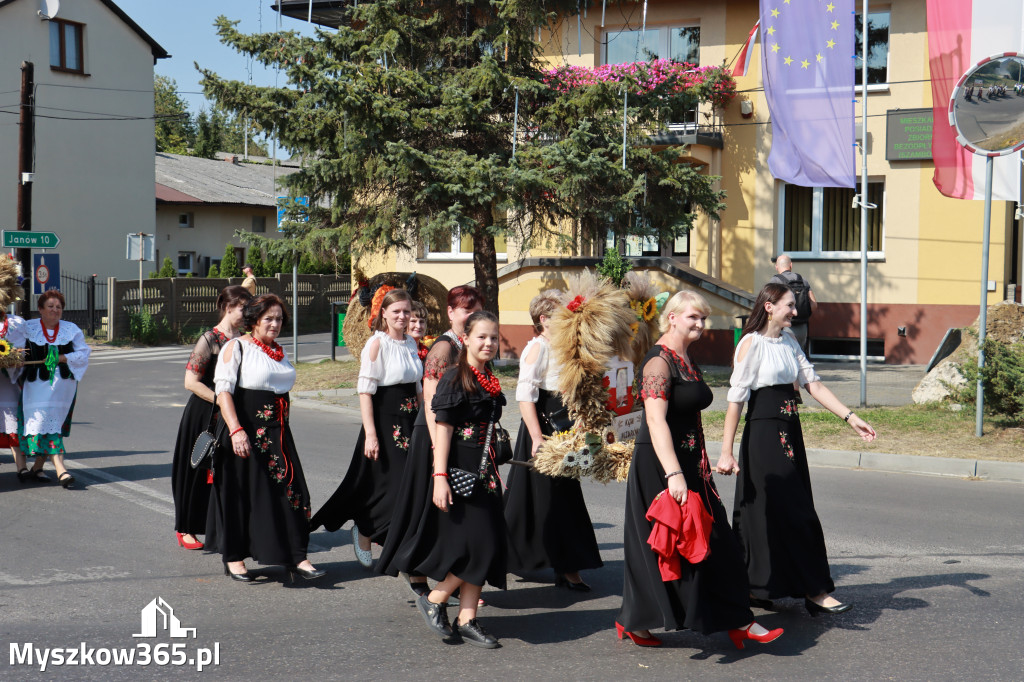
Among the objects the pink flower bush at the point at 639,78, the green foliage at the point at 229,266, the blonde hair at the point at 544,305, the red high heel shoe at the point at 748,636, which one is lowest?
the red high heel shoe at the point at 748,636

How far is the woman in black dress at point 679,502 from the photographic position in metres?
4.81

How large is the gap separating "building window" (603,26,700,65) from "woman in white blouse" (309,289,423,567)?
14960 millimetres

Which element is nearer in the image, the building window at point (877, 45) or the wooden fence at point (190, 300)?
the building window at point (877, 45)

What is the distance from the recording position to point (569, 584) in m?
6.14

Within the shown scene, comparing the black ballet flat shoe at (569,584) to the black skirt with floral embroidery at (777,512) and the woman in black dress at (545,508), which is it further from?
the black skirt with floral embroidery at (777,512)

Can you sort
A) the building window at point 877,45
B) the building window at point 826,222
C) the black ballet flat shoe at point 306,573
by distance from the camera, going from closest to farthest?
the black ballet flat shoe at point 306,573, the building window at point 877,45, the building window at point 826,222

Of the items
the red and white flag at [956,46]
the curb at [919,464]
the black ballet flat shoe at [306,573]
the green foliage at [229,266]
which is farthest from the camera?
the green foliage at [229,266]

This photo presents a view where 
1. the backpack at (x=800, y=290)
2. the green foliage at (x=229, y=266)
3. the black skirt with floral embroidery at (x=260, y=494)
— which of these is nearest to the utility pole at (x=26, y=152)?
the green foliage at (x=229, y=266)

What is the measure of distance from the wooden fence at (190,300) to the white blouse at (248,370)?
18642mm

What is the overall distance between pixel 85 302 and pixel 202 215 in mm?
12029

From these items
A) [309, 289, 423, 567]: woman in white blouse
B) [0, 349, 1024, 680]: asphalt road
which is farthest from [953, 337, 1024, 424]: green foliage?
[309, 289, 423, 567]: woman in white blouse

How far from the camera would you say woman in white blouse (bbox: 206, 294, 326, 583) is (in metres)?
6.04

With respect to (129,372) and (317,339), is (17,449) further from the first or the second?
(317,339)

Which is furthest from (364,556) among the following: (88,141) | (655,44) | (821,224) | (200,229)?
(200,229)
